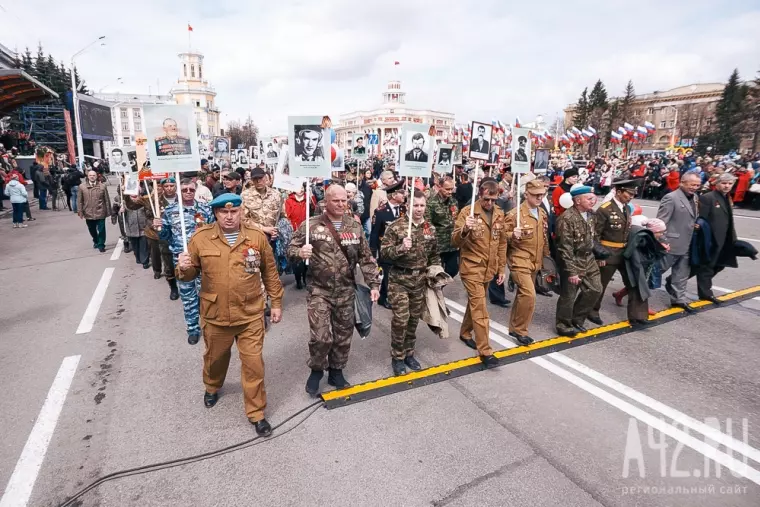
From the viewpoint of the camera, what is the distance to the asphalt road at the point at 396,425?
9.95ft

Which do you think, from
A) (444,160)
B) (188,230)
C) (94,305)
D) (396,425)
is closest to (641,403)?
(396,425)

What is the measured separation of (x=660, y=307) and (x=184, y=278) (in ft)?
22.5

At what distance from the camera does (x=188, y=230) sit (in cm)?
601

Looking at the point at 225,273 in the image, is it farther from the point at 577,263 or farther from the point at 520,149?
the point at 577,263

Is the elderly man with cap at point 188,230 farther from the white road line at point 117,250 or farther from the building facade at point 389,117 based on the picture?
the building facade at point 389,117

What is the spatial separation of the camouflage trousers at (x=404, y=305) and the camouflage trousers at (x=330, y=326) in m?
0.56

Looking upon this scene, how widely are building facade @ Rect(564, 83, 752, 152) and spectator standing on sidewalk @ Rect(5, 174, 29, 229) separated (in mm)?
71417

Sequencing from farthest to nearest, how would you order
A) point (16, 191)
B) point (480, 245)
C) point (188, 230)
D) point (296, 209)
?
1. point (16, 191)
2. point (296, 209)
3. point (188, 230)
4. point (480, 245)

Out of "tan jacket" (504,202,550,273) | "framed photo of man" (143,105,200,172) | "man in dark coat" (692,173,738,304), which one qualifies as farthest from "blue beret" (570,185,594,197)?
"framed photo of man" (143,105,200,172)

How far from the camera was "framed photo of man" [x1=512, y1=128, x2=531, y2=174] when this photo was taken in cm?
552

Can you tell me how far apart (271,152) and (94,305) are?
19.0 ft

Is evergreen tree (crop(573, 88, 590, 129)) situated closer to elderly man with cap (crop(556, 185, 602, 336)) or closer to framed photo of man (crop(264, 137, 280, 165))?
framed photo of man (crop(264, 137, 280, 165))

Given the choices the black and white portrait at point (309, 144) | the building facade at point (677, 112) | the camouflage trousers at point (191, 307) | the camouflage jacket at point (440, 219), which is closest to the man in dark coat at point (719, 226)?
the camouflage jacket at point (440, 219)

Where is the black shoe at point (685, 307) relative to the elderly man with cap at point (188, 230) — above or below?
below
